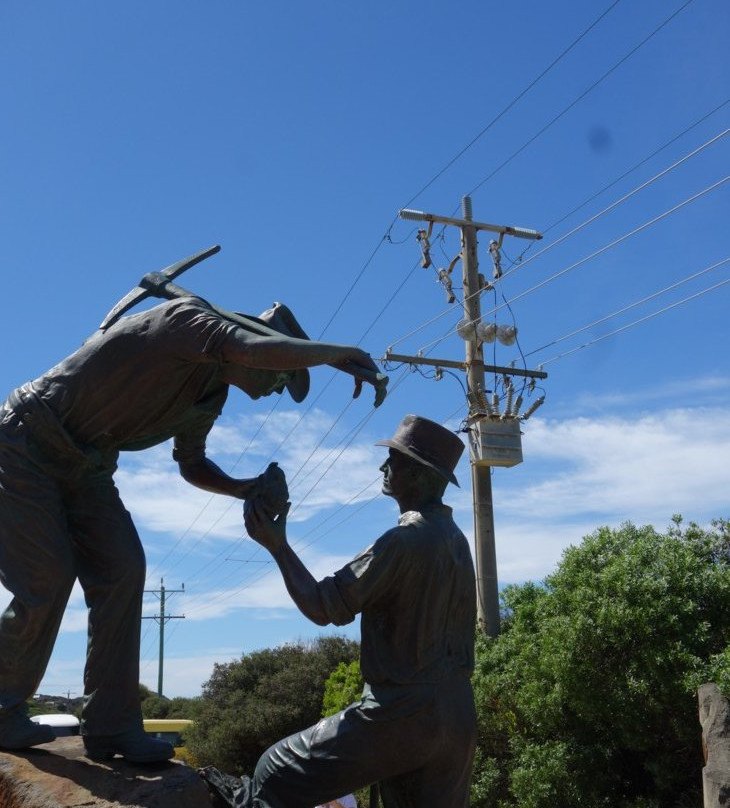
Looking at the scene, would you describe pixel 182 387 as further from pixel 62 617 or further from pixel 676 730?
pixel 676 730

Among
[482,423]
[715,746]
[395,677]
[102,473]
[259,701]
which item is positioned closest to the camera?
[395,677]

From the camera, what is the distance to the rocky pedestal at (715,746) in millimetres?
7469

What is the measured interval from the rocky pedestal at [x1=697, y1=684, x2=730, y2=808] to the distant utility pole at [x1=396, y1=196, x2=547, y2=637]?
7049 mm

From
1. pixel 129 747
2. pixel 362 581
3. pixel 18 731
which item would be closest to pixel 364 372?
pixel 362 581

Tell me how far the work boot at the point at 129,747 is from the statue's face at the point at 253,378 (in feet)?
4.52

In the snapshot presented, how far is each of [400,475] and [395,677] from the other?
773mm

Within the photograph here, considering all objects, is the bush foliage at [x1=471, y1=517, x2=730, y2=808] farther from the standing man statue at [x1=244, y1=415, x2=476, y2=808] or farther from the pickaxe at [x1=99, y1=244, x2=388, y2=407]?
the pickaxe at [x1=99, y1=244, x2=388, y2=407]

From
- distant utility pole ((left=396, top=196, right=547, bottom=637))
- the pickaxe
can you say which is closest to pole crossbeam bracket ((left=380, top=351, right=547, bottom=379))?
distant utility pole ((left=396, top=196, right=547, bottom=637))

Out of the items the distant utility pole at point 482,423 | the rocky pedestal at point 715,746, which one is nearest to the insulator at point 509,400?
the distant utility pole at point 482,423

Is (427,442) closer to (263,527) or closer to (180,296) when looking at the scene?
(263,527)

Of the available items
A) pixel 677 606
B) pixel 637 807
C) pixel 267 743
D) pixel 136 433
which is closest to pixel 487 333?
pixel 677 606

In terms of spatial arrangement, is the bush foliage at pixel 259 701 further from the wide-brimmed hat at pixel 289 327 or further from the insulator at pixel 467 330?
the wide-brimmed hat at pixel 289 327

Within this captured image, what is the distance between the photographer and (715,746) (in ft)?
A: 25.7

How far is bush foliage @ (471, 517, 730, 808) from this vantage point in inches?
402
